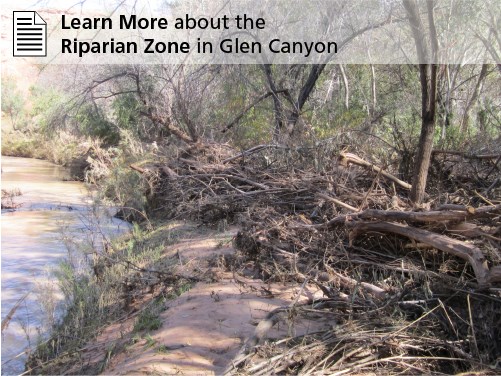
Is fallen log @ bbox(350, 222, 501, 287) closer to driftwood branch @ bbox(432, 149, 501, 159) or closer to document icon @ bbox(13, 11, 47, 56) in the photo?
driftwood branch @ bbox(432, 149, 501, 159)

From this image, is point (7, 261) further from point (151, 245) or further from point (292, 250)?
point (292, 250)

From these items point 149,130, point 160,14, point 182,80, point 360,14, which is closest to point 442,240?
point 182,80

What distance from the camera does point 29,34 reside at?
8.93 m

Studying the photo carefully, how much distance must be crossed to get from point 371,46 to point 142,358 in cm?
1597

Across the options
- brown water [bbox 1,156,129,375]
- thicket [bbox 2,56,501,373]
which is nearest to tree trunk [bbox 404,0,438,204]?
thicket [bbox 2,56,501,373]

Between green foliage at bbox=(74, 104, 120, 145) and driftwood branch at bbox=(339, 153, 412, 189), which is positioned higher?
green foliage at bbox=(74, 104, 120, 145)

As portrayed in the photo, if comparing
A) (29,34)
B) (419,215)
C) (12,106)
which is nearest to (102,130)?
(29,34)

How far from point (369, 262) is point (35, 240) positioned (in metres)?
7.56

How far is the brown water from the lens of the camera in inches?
234

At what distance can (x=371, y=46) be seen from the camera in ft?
58.7

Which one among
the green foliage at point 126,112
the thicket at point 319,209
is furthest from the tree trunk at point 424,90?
the green foliage at point 126,112

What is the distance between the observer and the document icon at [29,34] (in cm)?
824

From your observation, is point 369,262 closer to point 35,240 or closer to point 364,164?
point 364,164

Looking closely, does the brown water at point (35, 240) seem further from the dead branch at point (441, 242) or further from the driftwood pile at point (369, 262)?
the dead branch at point (441, 242)
